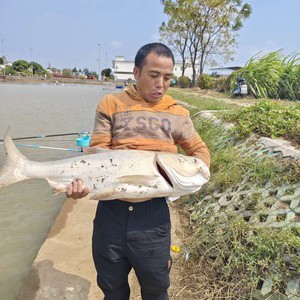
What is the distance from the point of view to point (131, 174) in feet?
6.30

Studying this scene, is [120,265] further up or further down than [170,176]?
further down

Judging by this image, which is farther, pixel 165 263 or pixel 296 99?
pixel 296 99

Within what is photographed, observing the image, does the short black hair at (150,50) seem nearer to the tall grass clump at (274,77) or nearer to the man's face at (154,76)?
the man's face at (154,76)

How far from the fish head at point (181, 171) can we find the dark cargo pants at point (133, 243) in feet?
0.79

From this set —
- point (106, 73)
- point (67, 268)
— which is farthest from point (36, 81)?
point (67, 268)

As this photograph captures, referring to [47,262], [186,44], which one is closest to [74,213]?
[47,262]

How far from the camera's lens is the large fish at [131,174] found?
1.90 meters

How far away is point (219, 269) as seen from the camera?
113 inches

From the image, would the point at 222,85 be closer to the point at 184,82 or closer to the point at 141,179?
the point at 184,82

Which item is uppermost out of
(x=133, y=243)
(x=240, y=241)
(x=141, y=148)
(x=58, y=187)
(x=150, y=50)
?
(x=150, y=50)

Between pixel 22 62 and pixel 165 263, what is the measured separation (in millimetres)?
112346

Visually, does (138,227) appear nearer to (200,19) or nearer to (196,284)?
(196,284)

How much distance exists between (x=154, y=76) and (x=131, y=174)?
0.69 metres

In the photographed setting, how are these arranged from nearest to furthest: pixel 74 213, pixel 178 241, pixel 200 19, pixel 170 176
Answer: pixel 170 176 → pixel 178 241 → pixel 74 213 → pixel 200 19
